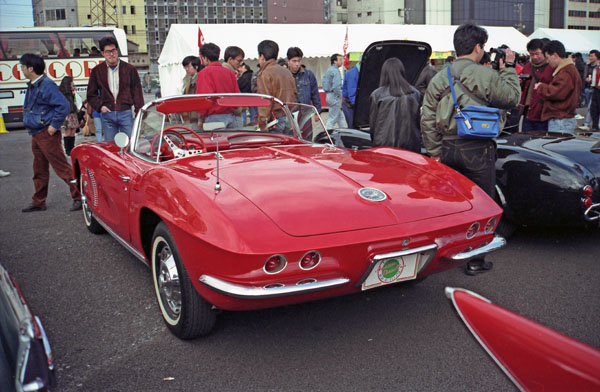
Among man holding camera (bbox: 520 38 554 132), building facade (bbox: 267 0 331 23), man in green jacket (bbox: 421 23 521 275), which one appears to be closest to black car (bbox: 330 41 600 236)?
man in green jacket (bbox: 421 23 521 275)

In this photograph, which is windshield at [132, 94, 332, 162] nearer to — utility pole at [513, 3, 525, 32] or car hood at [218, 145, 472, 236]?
car hood at [218, 145, 472, 236]

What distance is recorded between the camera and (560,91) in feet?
20.2

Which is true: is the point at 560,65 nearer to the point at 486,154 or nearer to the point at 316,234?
the point at 486,154

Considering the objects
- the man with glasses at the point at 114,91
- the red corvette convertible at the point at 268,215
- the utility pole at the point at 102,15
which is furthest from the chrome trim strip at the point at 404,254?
the utility pole at the point at 102,15

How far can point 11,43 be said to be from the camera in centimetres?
1734

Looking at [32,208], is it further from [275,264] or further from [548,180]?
[548,180]

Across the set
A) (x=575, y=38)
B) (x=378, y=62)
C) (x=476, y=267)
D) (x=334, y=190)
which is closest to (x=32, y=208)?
(x=378, y=62)

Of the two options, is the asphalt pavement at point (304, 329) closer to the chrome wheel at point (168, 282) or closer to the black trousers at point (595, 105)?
the chrome wheel at point (168, 282)

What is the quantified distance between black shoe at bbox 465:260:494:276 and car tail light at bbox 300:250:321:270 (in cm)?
185

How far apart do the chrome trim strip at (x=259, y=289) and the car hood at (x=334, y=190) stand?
0.25 m

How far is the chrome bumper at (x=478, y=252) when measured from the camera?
115 inches

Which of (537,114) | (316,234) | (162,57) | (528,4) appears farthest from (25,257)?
(528,4)

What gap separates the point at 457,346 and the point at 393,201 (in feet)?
2.81

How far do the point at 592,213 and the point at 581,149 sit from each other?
0.63 m
